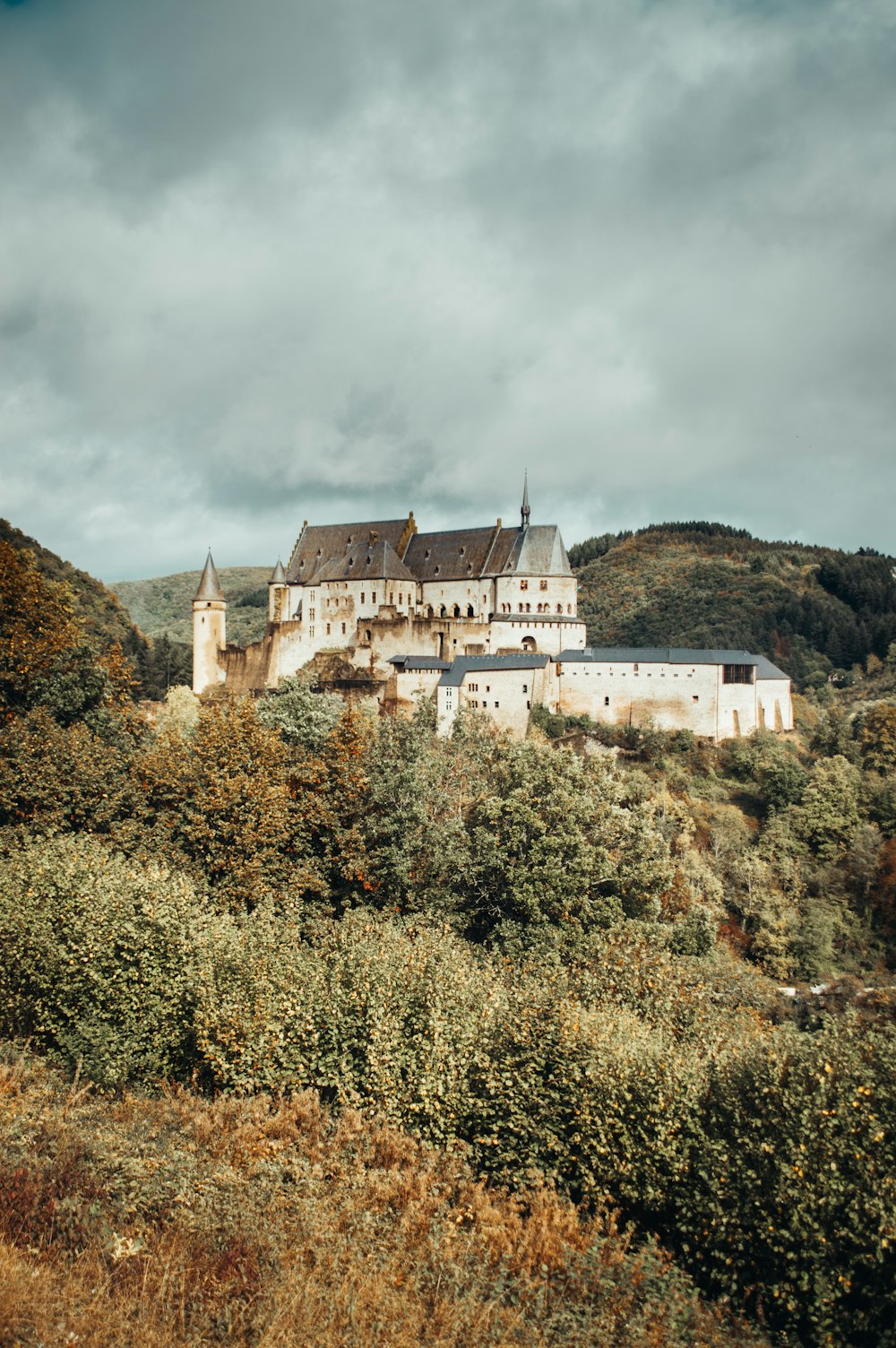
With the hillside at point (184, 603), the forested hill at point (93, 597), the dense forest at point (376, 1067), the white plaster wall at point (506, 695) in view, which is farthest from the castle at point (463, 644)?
the hillside at point (184, 603)

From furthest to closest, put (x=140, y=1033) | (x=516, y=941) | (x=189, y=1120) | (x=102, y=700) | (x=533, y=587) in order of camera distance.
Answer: (x=533, y=587) → (x=102, y=700) → (x=516, y=941) → (x=140, y=1033) → (x=189, y=1120)

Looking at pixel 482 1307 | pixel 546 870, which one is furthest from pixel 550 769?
pixel 482 1307

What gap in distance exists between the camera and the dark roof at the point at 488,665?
186 feet

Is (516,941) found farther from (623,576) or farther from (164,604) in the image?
(164,604)

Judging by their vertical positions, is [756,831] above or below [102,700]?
below

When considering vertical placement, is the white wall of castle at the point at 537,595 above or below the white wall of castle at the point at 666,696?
above

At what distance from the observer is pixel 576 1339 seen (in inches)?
414

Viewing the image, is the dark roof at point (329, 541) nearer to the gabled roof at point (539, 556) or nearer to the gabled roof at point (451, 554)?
the gabled roof at point (451, 554)

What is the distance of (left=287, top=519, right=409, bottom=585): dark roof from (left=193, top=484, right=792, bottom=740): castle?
10cm

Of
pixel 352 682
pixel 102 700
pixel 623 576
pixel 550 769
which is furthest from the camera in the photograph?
pixel 623 576

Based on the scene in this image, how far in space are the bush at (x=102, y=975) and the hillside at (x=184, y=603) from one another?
285 feet

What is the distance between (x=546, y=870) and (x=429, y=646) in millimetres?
36615

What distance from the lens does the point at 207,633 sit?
66.6 m

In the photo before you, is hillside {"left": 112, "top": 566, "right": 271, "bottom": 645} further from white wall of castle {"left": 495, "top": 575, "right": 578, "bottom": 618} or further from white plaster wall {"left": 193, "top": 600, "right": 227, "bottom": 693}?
white wall of castle {"left": 495, "top": 575, "right": 578, "bottom": 618}
